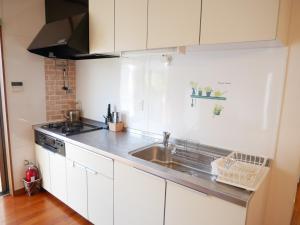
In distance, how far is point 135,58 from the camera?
88.9 inches

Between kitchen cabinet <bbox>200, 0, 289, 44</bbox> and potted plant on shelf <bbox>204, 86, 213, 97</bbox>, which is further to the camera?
potted plant on shelf <bbox>204, 86, 213, 97</bbox>

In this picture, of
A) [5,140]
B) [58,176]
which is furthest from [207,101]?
[5,140]

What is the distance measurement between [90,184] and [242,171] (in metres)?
1.33

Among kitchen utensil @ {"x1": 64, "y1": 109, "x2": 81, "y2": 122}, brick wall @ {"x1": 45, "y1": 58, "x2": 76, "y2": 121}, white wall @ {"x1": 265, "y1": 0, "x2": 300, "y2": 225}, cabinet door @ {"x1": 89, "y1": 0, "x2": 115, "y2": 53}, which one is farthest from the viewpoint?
kitchen utensil @ {"x1": 64, "y1": 109, "x2": 81, "y2": 122}

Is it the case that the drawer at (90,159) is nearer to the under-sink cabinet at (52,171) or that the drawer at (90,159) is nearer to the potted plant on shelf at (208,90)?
the under-sink cabinet at (52,171)

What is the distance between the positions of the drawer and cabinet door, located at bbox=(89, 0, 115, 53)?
96cm

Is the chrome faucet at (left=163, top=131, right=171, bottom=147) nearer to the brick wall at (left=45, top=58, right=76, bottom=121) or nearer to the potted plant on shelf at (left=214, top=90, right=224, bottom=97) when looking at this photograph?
the potted plant on shelf at (left=214, top=90, right=224, bottom=97)

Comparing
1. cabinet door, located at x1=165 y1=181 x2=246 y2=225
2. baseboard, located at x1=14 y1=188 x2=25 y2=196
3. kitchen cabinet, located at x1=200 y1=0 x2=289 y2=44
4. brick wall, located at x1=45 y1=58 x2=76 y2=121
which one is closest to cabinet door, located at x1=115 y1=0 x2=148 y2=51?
Answer: kitchen cabinet, located at x1=200 y1=0 x2=289 y2=44

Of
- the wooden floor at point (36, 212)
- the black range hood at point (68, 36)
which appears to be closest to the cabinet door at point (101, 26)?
the black range hood at point (68, 36)

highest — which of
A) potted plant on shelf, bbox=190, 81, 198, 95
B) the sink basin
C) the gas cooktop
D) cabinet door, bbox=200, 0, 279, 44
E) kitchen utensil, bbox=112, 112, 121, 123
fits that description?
cabinet door, bbox=200, 0, 279, 44

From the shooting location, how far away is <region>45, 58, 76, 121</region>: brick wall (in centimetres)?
274

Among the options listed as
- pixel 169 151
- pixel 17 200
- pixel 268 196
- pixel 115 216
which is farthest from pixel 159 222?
pixel 17 200

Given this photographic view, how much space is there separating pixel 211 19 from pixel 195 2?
172 mm

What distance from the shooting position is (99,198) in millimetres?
1883
